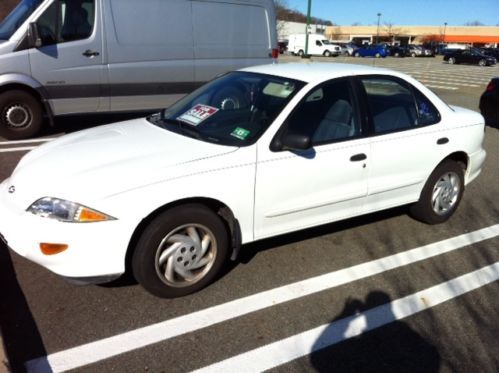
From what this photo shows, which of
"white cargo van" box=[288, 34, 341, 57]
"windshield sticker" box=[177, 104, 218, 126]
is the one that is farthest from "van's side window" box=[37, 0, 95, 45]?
"white cargo van" box=[288, 34, 341, 57]

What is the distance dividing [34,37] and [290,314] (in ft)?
18.9

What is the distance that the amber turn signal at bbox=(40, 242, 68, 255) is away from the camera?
9.18 ft

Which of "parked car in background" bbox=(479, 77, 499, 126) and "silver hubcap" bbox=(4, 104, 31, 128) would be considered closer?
"silver hubcap" bbox=(4, 104, 31, 128)

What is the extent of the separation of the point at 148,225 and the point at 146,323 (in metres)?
0.62

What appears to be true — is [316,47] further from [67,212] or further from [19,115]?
[67,212]

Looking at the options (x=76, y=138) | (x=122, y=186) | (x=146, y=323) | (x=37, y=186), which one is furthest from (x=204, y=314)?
(x=76, y=138)

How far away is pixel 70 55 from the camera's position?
705cm

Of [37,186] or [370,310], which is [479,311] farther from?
[37,186]

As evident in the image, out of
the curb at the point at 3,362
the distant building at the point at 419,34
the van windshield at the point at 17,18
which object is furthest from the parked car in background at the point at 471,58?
the distant building at the point at 419,34

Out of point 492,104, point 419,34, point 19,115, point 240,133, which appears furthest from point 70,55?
point 419,34

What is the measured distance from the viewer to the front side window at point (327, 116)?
3.56 meters

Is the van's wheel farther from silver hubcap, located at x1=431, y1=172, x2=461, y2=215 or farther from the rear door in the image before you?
silver hubcap, located at x1=431, y1=172, x2=461, y2=215

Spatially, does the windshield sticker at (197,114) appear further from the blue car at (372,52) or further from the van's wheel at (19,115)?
the blue car at (372,52)

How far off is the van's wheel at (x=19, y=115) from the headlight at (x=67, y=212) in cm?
485
